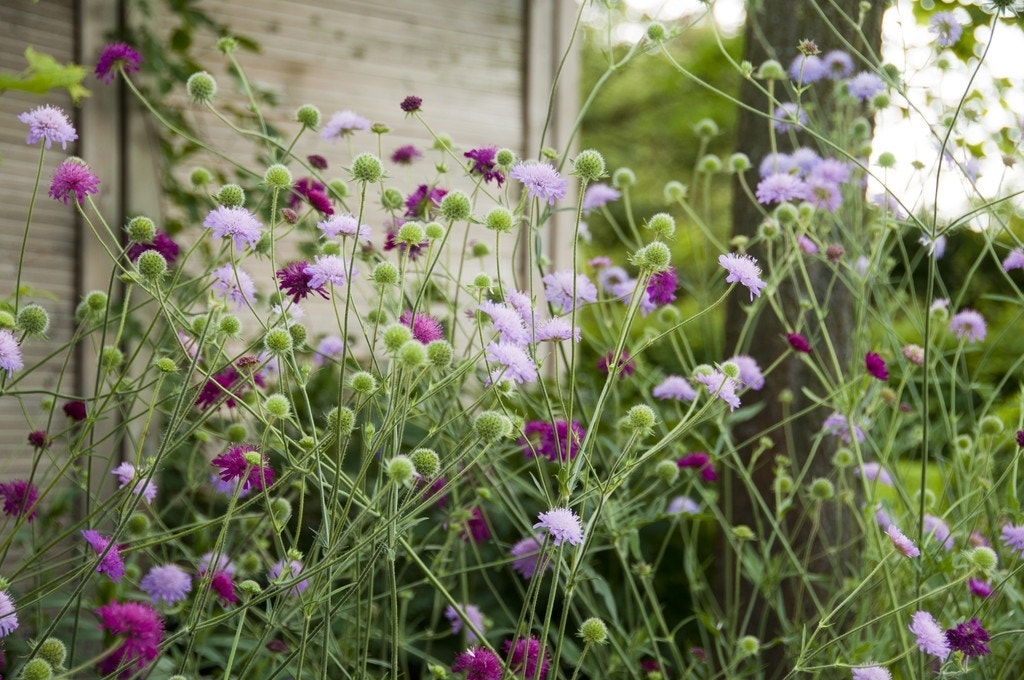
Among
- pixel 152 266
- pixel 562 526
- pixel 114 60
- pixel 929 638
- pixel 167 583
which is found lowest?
pixel 167 583

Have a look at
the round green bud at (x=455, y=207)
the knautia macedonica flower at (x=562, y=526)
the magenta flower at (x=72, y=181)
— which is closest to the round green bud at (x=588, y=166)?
the round green bud at (x=455, y=207)

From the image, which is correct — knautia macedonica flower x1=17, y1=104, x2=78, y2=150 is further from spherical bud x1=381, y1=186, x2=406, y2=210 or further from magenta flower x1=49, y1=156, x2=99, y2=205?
spherical bud x1=381, y1=186, x2=406, y2=210

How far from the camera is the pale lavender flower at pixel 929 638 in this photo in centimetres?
155

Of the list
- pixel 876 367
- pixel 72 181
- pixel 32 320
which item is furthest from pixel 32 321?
pixel 876 367

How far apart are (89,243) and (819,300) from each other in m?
1.99

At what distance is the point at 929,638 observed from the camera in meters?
1.55

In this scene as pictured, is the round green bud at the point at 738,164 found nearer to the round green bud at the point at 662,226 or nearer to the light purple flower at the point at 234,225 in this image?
the round green bud at the point at 662,226

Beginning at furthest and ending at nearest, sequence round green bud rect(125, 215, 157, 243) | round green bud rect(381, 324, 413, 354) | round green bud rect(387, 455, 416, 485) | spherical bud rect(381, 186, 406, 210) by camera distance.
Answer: spherical bud rect(381, 186, 406, 210) → round green bud rect(125, 215, 157, 243) → round green bud rect(381, 324, 413, 354) → round green bud rect(387, 455, 416, 485)

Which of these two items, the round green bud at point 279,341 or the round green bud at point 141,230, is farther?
the round green bud at point 141,230

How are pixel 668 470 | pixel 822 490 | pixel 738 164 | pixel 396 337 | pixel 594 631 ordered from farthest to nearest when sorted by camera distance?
Answer: pixel 738 164
pixel 822 490
pixel 668 470
pixel 594 631
pixel 396 337

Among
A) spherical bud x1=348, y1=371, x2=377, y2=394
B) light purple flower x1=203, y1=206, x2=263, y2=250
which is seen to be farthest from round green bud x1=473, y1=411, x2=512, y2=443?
light purple flower x1=203, y1=206, x2=263, y2=250

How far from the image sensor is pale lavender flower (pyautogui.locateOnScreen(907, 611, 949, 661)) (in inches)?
60.9

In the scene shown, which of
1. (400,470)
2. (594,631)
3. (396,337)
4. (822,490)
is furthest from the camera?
(822,490)

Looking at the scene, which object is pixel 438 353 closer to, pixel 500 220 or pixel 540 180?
pixel 500 220
